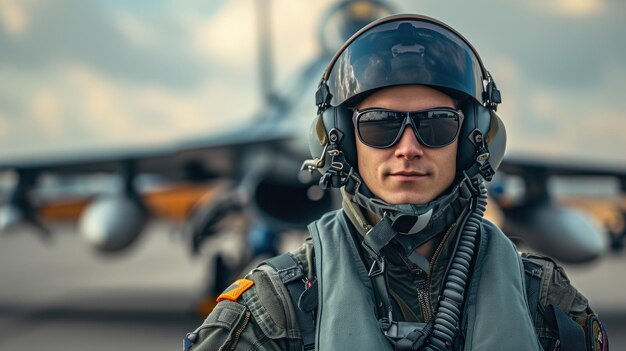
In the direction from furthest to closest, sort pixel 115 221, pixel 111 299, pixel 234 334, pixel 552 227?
pixel 111 299
pixel 115 221
pixel 552 227
pixel 234 334

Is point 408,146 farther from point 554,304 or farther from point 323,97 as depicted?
point 554,304

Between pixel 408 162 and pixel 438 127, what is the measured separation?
0.10 metres

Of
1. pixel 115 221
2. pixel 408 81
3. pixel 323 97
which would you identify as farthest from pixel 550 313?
pixel 115 221

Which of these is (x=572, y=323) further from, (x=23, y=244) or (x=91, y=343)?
(x=23, y=244)

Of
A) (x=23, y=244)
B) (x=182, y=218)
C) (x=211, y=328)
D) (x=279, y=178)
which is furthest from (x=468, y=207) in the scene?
(x=182, y=218)

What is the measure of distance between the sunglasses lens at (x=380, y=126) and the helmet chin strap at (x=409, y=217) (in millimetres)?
108

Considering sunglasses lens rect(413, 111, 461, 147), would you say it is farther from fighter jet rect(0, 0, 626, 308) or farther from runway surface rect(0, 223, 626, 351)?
runway surface rect(0, 223, 626, 351)

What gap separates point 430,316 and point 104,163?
862cm

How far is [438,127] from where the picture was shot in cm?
147

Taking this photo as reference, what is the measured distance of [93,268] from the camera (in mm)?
16188

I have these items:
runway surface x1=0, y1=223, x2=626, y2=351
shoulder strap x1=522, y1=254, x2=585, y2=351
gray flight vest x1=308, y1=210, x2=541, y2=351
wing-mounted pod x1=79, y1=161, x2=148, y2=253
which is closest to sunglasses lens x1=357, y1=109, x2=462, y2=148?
gray flight vest x1=308, y1=210, x2=541, y2=351

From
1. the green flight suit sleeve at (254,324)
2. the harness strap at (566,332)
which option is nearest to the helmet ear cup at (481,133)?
the harness strap at (566,332)

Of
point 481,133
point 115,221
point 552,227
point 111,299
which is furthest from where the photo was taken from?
point 111,299

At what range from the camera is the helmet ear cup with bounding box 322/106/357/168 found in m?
1.59
